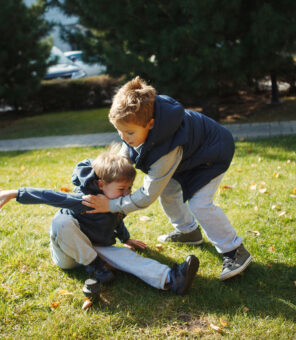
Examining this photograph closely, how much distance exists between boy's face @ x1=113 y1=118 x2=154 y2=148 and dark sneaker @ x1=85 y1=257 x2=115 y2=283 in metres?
0.91

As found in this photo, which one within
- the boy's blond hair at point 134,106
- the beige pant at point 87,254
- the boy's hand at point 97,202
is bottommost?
the beige pant at point 87,254

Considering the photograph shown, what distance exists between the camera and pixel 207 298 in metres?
2.34

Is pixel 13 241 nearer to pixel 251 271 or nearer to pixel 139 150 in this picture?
pixel 139 150

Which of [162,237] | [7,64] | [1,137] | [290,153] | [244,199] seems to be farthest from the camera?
[7,64]

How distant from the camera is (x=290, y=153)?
5.08 metres

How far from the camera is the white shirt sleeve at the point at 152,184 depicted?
89.9 inches

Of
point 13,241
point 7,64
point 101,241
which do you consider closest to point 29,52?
point 7,64

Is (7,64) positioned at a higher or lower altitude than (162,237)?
higher

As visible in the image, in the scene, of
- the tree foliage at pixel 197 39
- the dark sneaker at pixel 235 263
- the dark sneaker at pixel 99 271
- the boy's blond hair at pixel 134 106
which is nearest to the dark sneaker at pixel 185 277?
the dark sneaker at pixel 235 263

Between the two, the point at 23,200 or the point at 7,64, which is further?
the point at 7,64

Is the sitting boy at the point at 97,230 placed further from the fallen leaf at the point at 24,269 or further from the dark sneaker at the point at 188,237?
the dark sneaker at the point at 188,237

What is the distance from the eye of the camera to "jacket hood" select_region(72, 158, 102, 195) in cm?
239

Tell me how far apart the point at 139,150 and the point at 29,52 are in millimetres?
8879

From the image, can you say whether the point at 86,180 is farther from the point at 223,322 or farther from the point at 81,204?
the point at 223,322
